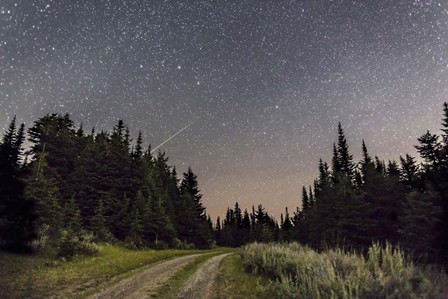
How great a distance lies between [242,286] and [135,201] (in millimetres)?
29022

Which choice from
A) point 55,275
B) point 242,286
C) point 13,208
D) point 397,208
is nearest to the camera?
point 242,286

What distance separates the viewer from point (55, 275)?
13914 mm

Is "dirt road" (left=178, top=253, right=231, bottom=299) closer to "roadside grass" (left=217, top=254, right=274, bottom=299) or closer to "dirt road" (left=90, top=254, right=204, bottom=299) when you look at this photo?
"roadside grass" (left=217, top=254, right=274, bottom=299)

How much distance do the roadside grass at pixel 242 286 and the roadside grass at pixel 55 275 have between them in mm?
4859

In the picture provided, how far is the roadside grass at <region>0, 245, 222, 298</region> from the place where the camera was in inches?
441

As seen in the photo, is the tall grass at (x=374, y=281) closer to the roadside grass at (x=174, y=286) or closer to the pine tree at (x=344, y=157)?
the roadside grass at (x=174, y=286)

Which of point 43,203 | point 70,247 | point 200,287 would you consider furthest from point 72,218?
point 200,287

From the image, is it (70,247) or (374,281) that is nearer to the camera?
(374,281)

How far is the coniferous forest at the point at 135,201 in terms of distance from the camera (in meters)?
20.5

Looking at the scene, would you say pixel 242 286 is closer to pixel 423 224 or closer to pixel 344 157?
pixel 423 224

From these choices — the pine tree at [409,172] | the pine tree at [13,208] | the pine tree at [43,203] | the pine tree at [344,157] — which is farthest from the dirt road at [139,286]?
the pine tree at [344,157]

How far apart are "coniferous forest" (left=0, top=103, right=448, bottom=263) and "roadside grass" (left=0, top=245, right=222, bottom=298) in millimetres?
2170

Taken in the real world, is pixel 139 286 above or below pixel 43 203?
below

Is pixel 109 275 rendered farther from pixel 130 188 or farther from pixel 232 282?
pixel 130 188
